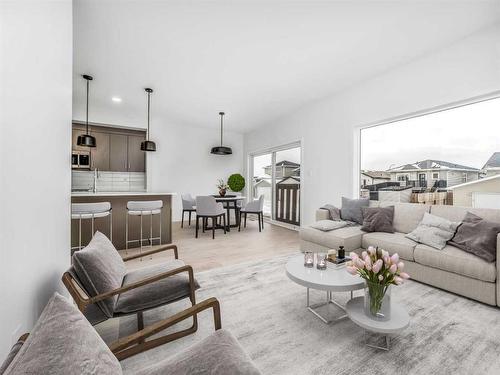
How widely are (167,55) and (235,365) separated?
3.57 metres

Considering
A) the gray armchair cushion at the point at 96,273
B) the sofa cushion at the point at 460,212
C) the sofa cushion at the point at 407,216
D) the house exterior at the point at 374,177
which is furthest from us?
the house exterior at the point at 374,177

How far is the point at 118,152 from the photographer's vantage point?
586 cm

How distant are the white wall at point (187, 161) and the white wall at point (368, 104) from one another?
1.80 m

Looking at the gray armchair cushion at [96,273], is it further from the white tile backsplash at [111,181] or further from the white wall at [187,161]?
the white tile backsplash at [111,181]

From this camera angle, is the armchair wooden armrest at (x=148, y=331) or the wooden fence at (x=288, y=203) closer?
the armchair wooden armrest at (x=148, y=331)

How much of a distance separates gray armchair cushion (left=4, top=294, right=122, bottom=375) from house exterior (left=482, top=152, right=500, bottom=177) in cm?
412

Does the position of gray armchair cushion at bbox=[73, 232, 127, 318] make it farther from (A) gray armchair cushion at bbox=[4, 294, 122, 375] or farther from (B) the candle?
(B) the candle

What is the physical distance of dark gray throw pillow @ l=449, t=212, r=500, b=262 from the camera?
2.11 metres

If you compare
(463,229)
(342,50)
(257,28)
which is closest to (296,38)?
(257,28)

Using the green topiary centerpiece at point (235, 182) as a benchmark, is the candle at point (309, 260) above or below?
below

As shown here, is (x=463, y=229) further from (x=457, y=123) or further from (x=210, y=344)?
(x=210, y=344)

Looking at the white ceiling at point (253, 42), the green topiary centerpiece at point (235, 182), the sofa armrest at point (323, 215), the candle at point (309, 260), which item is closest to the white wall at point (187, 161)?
the green topiary centerpiece at point (235, 182)

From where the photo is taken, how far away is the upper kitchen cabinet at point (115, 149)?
555 centimetres

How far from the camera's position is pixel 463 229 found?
239 cm
